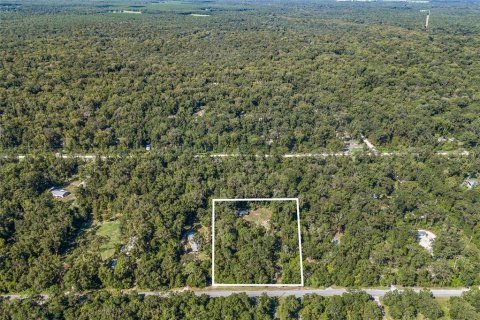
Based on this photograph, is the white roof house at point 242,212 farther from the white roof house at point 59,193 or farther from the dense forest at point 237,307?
the white roof house at point 59,193

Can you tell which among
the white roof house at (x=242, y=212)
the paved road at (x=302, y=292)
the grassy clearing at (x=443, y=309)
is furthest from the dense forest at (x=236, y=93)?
the grassy clearing at (x=443, y=309)

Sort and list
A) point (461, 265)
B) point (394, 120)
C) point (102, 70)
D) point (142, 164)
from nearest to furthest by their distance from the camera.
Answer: point (461, 265) → point (142, 164) → point (394, 120) → point (102, 70)

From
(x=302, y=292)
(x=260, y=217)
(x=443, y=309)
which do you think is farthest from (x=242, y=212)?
(x=443, y=309)

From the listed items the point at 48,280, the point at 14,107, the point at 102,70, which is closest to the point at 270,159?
the point at 48,280

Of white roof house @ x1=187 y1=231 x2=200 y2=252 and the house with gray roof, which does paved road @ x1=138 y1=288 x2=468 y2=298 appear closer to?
white roof house @ x1=187 y1=231 x2=200 y2=252

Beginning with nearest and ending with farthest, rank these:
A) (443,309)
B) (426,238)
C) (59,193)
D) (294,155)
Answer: (443,309) → (426,238) → (59,193) → (294,155)

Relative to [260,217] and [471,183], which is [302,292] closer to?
[260,217]

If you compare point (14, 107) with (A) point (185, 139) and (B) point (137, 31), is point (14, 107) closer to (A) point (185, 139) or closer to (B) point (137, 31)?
(A) point (185, 139)
